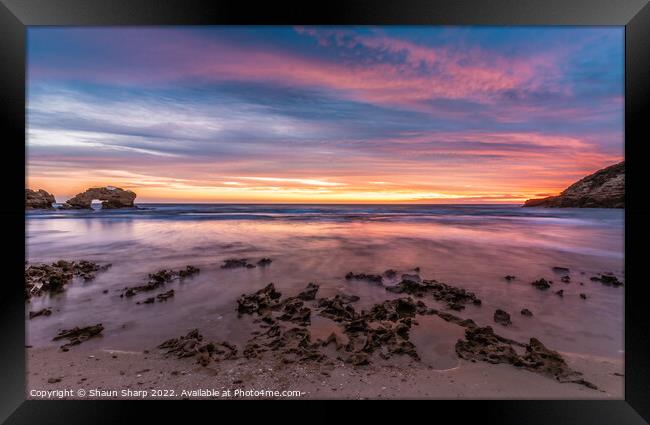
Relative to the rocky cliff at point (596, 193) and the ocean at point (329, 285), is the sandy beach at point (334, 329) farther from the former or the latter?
the rocky cliff at point (596, 193)

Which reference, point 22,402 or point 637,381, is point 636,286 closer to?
point 637,381

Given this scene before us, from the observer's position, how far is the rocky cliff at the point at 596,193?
1298 inches

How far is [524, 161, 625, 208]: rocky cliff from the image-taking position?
1298 inches

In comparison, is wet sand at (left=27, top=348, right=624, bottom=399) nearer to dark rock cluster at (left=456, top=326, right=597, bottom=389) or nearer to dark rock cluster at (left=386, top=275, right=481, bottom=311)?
dark rock cluster at (left=456, top=326, right=597, bottom=389)

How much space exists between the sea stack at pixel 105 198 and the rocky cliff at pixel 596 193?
221 feet

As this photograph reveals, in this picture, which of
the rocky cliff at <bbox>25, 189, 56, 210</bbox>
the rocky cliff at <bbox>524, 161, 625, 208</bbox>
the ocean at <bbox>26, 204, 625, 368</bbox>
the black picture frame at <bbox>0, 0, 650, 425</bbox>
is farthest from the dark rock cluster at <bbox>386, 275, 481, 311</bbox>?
the rocky cliff at <bbox>25, 189, 56, 210</bbox>

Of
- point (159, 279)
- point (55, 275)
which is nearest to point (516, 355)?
point (159, 279)

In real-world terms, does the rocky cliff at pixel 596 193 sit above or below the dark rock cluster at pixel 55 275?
above

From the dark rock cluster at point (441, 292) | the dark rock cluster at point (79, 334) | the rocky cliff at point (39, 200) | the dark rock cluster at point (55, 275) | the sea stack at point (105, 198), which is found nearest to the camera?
the dark rock cluster at point (79, 334)

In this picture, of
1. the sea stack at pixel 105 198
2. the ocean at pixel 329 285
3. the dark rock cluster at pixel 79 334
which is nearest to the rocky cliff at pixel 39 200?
the sea stack at pixel 105 198

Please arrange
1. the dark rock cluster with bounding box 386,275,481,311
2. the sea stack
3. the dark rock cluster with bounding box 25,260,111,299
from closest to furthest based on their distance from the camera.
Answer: the dark rock cluster with bounding box 386,275,481,311 → the dark rock cluster with bounding box 25,260,111,299 → the sea stack

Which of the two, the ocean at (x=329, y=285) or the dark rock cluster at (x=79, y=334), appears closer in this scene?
the dark rock cluster at (x=79, y=334)

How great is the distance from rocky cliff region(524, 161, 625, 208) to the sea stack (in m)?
67.5

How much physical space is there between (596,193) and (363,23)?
5108 centimetres
